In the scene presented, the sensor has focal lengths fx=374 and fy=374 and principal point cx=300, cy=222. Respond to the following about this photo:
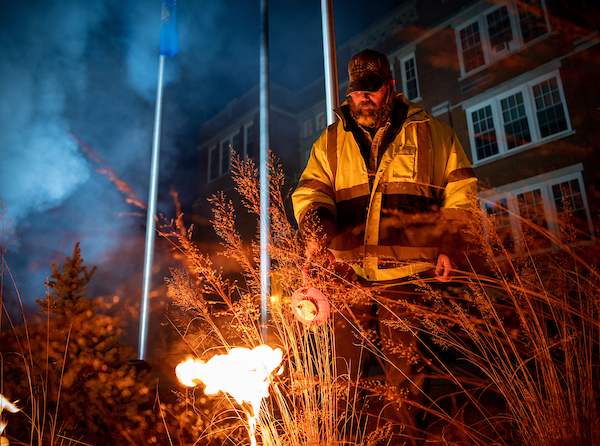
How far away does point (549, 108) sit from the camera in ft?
29.4

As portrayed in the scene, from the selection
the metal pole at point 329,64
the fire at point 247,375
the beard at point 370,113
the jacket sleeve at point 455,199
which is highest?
the metal pole at point 329,64

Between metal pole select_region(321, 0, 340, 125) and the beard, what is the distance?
1236 mm

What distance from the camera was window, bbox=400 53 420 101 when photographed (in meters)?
11.8

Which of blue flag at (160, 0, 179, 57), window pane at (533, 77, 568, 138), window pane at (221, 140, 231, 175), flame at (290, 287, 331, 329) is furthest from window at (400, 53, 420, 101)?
flame at (290, 287, 331, 329)

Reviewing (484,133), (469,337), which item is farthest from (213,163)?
(469,337)

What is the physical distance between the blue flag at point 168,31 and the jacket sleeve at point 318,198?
5.41m

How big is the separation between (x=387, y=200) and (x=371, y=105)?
19.2 inches

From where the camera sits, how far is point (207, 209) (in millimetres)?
16141

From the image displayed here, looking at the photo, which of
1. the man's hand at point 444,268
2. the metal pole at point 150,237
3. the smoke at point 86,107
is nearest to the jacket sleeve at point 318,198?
the man's hand at point 444,268

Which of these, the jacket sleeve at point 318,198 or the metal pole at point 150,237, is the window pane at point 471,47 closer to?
the metal pole at point 150,237

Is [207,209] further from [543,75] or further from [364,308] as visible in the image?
[364,308]

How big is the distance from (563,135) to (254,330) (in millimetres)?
9657

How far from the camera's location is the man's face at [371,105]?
6.13ft

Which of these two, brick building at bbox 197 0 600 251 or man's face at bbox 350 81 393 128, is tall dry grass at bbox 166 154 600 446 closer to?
man's face at bbox 350 81 393 128
